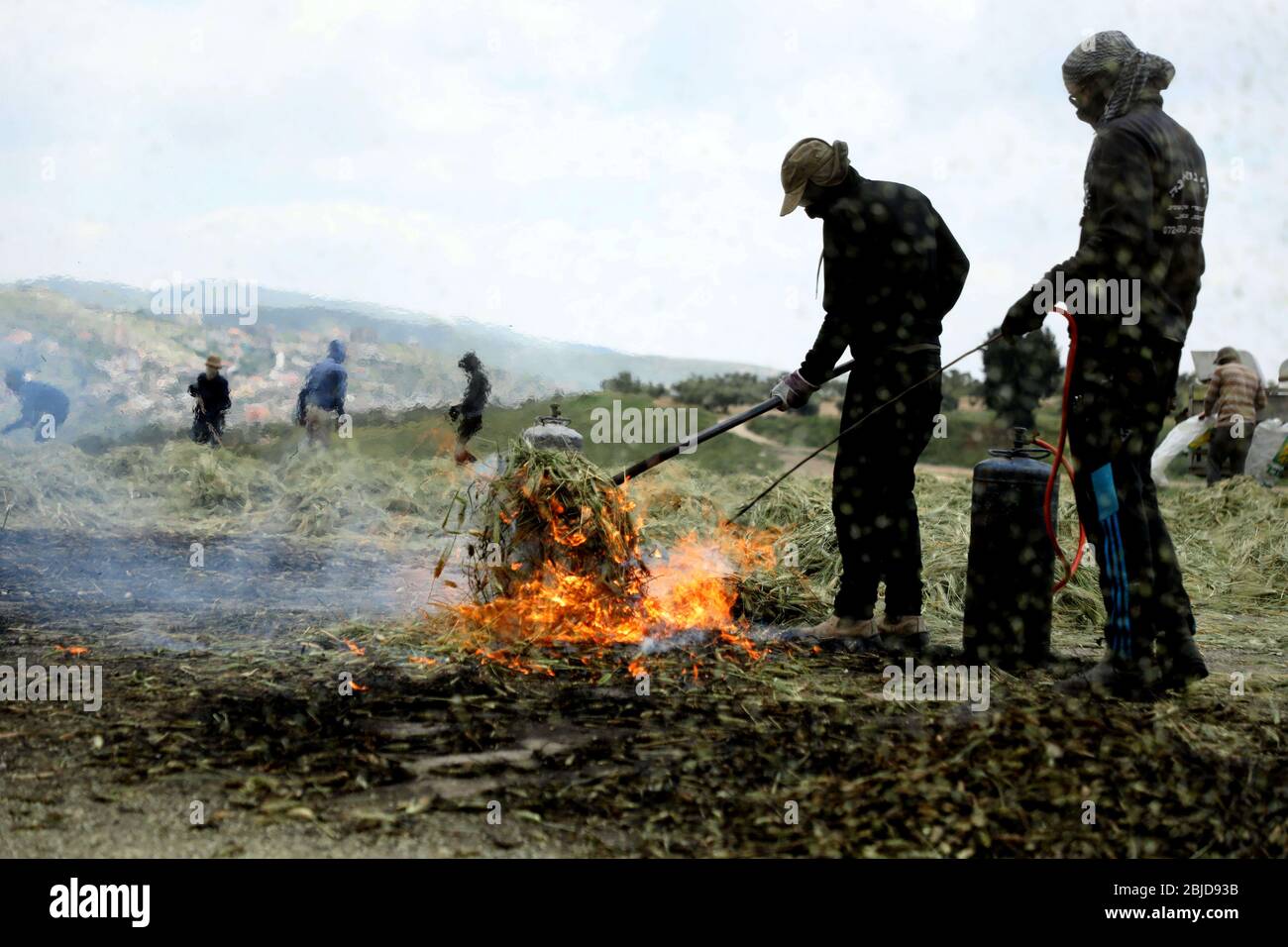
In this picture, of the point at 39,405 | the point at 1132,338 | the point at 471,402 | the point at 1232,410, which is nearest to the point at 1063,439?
the point at 1132,338

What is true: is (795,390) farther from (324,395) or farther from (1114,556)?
(324,395)

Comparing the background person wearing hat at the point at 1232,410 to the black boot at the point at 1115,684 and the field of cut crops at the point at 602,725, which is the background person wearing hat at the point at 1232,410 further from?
the black boot at the point at 1115,684

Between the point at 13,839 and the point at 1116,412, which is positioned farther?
the point at 1116,412

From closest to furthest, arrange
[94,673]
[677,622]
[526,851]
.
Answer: [526,851], [94,673], [677,622]

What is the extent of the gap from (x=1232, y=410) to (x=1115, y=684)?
37.5 ft

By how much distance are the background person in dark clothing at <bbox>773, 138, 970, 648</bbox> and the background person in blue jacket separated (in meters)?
8.51

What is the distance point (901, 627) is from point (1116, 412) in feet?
5.86

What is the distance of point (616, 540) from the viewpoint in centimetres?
607

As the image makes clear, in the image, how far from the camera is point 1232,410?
1477 cm

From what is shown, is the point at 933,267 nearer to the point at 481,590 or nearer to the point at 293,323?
the point at 481,590

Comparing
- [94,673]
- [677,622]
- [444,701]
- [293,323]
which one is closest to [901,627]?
[677,622]

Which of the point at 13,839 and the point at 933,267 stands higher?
the point at 933,267

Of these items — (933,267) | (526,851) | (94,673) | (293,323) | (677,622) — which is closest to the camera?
(526,851)

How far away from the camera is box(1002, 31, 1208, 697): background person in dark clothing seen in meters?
4.84
